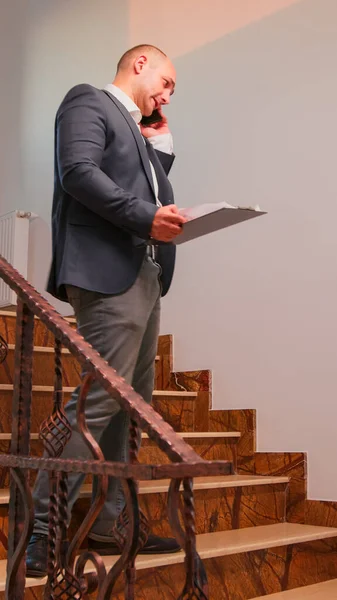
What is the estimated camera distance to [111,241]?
1778mm

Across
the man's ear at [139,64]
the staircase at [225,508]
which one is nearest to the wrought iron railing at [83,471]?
the staircase at [225,508]

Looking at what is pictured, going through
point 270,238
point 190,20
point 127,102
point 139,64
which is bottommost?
point 270,238

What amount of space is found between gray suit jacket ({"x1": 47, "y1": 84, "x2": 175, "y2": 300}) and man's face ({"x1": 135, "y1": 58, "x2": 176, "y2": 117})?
112mm

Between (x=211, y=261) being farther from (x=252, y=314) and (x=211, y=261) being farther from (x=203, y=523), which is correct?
(x=203, y=523)

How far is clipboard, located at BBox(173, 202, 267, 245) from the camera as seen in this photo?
157 centimetres

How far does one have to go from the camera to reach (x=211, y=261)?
3.32 metres

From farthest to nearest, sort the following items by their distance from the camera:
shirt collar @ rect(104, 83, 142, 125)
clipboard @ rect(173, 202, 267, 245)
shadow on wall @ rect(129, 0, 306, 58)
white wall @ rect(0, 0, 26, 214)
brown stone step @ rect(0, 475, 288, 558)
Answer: white wall @ rect(0, 0, 26, 214)
shadow on wall @ rect(129, 0, 306, 58)
brown stone step @ rect(0, 475, 288, 558)
shirt collar @ rect(104, 83, 142, 125)
clipboard @ rect(173, 202, 267, 245)

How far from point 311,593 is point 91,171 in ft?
4.70

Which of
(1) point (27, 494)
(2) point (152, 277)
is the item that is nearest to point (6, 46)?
(2) point (152, 277)

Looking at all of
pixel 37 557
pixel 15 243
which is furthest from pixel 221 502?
pixel 15 243

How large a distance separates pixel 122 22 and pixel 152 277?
2.69 metres

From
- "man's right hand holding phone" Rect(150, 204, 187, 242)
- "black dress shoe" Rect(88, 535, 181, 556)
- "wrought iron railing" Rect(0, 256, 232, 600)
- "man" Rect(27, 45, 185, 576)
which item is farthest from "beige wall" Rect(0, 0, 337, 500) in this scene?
"wrought iron railing" Rect(0, 256, 232, 600)

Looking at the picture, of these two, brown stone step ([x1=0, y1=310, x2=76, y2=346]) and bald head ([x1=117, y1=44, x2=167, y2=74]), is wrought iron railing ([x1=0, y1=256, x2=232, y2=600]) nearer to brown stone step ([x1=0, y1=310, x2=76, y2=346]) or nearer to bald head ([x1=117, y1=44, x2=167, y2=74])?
bald head ([x1=117, y1=44, x2=167, y2=74])

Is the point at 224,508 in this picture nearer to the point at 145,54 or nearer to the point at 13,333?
the point at 13,333
